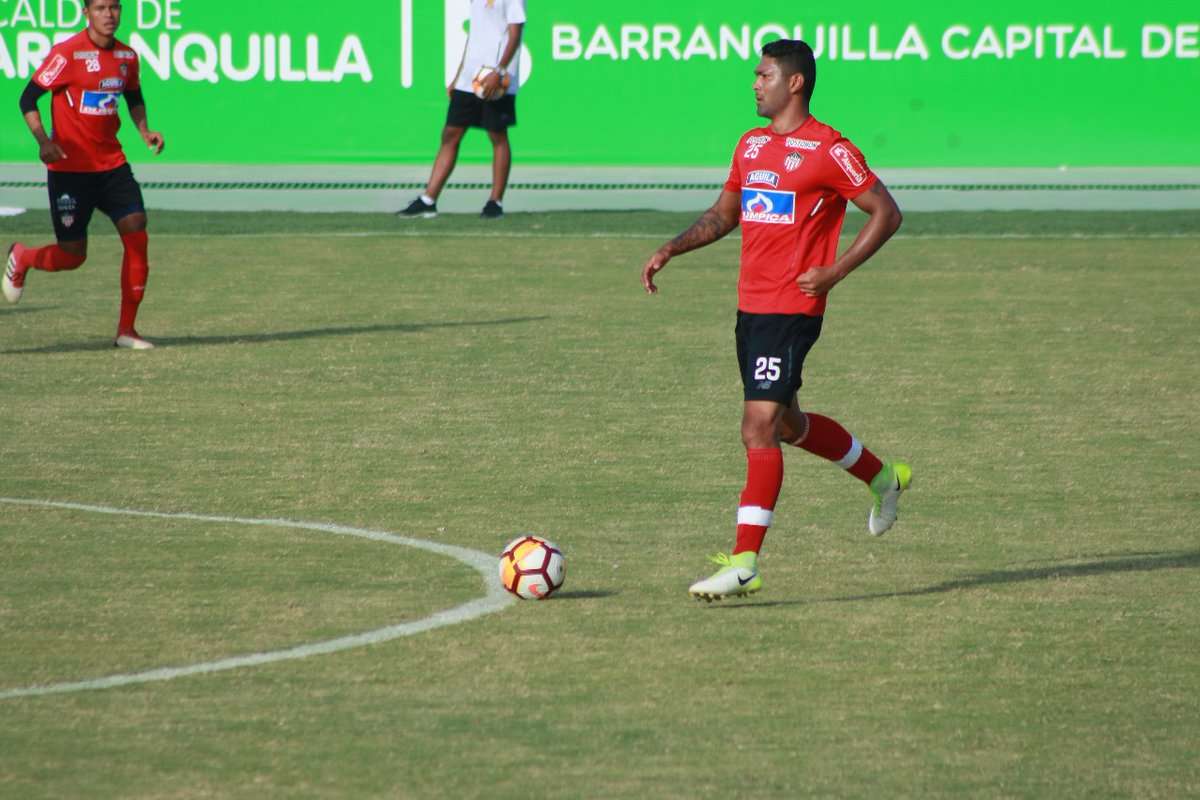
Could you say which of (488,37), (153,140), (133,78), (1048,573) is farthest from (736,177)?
(488,37)

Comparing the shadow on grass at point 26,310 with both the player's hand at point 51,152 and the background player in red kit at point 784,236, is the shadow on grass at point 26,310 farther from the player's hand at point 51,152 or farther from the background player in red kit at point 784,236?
the background player in red kit at point 784,236

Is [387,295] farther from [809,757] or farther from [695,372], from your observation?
[809,757]

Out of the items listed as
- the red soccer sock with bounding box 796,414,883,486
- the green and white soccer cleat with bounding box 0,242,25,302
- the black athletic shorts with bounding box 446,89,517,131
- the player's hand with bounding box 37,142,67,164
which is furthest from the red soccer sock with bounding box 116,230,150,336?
the black athletic shorts with bounding box 446,89,517,131

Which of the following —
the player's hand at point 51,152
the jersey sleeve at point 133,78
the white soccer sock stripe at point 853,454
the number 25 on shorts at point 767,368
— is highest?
the jersey sleeve at point 133,78

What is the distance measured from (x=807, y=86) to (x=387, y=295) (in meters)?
8.41

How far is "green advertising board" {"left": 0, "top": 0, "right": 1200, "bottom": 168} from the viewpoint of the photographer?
24344 millimetres

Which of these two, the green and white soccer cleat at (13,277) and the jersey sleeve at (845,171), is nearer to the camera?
the jersey sleeve at (845,171)

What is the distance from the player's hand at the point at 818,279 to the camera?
22.6 feet

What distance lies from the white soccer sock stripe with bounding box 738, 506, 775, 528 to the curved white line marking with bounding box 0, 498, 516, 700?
74cm

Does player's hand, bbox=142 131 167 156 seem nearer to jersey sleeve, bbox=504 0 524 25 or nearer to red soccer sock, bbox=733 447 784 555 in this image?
red soccer sock, bbox=733 447 784 555

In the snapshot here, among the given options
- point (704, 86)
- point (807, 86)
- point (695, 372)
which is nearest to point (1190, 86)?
point (704, 86)

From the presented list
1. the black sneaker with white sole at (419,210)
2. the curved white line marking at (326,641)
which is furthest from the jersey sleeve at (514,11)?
the curved white line marking at (326,641)

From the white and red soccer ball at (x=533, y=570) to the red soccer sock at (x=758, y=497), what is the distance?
1.79 feet

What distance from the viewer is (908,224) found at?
799 inches
